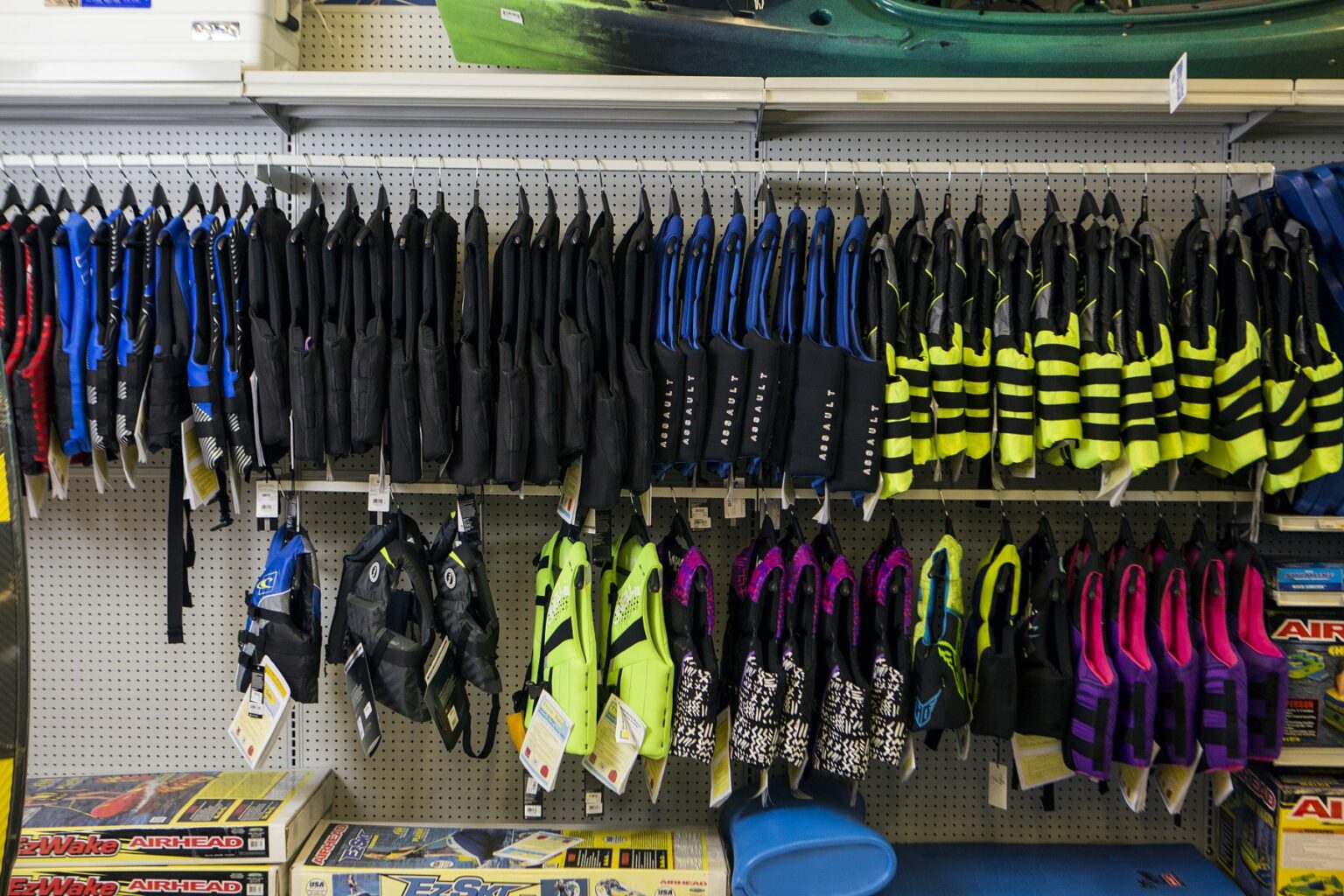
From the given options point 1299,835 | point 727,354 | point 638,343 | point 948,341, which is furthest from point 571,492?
point 1299,835

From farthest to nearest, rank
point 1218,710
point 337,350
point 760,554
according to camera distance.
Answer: point 760,554
point 1218,710
point 337,350

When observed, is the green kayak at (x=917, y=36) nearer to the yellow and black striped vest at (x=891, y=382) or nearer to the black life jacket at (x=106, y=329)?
the yellow and black striped vest at (x=891, y=382)

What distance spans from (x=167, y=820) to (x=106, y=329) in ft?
4.01

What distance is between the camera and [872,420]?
1.99 m

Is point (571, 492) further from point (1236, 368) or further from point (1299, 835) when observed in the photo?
point (1299, 835)

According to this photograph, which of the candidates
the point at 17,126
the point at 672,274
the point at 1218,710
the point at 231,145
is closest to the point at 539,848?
the point at 672,274

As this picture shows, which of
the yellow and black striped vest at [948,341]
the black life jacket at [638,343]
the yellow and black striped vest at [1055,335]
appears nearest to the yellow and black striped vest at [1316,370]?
the yellow and black striped vest at [1055,335]

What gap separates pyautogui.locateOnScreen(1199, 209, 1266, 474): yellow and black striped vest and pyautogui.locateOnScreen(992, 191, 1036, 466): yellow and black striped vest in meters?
0.45

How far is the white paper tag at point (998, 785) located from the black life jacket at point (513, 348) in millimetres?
1486

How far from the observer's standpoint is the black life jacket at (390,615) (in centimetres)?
205

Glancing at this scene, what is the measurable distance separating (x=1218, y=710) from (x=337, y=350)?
88.2 inches

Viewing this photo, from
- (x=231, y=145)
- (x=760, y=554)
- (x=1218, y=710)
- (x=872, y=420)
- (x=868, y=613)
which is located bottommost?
(x=1218, y=710)

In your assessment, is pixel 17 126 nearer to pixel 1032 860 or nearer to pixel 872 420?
pixel 872 420

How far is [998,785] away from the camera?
90.4 inches
